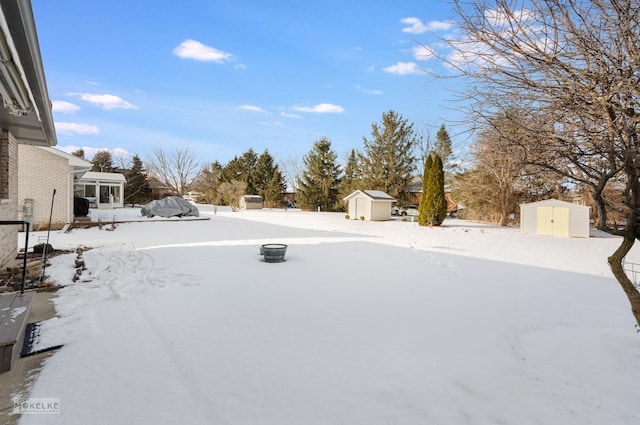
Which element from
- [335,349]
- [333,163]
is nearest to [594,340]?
[335,349]

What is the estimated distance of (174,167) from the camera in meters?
39.0

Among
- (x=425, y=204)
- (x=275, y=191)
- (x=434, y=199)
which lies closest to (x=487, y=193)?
(x=434, y=199)

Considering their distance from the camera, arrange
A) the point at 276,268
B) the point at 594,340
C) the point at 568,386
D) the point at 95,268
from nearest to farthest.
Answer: the point at 568,386 < the point at 594,340 < the point at 95,268 < the point at 276,268

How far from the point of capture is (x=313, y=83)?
49.2 ft

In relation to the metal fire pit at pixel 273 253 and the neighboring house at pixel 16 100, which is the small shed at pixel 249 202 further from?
the metal fire pit at pixel 273 253

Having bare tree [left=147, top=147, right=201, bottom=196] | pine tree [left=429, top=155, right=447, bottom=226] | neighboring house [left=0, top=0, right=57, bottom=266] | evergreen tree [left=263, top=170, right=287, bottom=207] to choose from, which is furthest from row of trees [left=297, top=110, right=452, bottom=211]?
neighboring house [left=0, top=0, right=57, bottom=266]

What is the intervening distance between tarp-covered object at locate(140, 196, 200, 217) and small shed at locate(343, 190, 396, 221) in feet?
38.7

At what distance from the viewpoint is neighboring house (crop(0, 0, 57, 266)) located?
231 cm

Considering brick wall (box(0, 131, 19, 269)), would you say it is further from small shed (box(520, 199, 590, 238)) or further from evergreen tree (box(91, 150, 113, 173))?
evergreen tree (box(91, 150, 113, 173))

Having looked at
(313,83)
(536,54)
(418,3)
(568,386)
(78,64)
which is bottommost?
(568,386)

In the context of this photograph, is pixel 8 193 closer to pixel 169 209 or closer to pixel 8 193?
pixel 8 193

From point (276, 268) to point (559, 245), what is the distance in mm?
11400

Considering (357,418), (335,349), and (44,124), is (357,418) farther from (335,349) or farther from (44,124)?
(44,124)

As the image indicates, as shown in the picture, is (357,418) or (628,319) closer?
(357,418)
